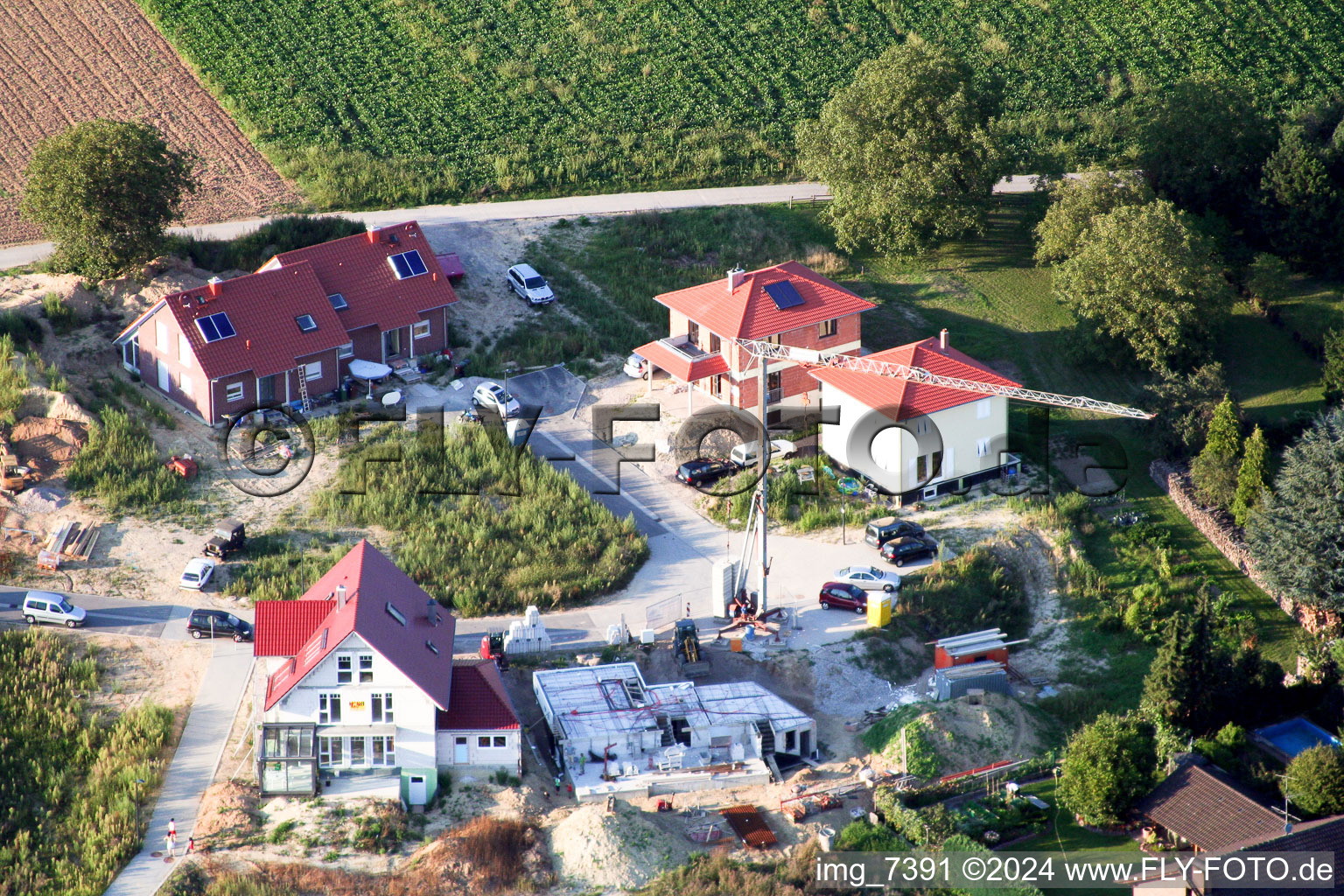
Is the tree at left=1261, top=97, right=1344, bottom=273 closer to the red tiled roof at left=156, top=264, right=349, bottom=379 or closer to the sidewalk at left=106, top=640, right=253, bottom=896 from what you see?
the red tiled roof at left=156, top=264, right=349, bottom=379

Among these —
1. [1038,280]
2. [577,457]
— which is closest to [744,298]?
[577,457]

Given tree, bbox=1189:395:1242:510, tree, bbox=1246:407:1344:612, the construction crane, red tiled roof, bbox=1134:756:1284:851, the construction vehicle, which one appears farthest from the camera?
tree, bbox=1189:395:1242:510

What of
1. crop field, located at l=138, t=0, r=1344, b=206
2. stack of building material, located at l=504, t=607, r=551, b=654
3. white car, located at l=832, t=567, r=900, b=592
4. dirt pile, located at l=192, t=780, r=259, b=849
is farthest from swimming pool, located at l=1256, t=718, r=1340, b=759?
crop field, located at l=138, t=0, r=1344, b=206

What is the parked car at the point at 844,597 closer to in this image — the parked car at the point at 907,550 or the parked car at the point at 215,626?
the parked car at the point at 907,550

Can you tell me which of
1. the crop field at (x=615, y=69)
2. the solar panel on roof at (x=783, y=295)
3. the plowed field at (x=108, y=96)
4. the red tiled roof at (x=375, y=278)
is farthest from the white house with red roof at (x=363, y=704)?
the crop field at (x=615, y=69)

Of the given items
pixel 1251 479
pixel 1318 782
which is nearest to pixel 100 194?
pixel 1251 479

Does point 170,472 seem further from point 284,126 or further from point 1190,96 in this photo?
point 1190,96
